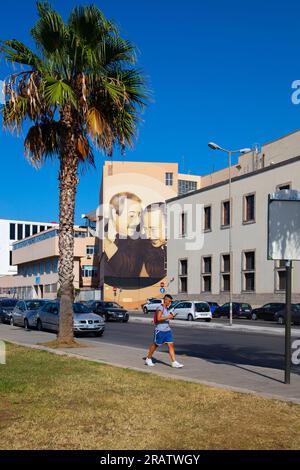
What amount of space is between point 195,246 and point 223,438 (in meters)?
60.3

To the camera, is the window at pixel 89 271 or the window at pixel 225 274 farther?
the window at pixel 89 271

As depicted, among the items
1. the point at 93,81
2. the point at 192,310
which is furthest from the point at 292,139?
the point at 93,81

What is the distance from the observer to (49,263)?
89.9 m

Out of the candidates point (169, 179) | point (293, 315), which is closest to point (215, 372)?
point (293, 315)

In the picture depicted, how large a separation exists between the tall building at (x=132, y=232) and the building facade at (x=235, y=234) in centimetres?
471

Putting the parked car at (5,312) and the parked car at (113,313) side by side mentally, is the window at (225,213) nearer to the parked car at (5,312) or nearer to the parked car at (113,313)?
the parked car at (113,313)

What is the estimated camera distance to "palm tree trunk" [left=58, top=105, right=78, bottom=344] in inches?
688

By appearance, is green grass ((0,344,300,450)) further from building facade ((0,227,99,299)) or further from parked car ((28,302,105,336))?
building facade ((0,227,99,299))

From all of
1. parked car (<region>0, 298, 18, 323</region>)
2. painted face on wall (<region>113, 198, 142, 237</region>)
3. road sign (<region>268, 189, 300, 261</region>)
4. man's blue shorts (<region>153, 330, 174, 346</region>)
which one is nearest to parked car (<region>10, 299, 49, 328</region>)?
parked car (<region>0, 298, 18, 323</region>)

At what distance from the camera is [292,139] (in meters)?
62.5

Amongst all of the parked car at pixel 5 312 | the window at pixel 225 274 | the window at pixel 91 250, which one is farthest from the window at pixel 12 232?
the parked car at pixel 5 312

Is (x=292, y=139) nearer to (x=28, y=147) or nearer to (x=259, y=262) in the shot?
(x=259, y=262)

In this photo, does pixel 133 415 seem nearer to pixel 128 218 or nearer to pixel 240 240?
pixel 240 240

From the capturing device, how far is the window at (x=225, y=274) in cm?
6038
